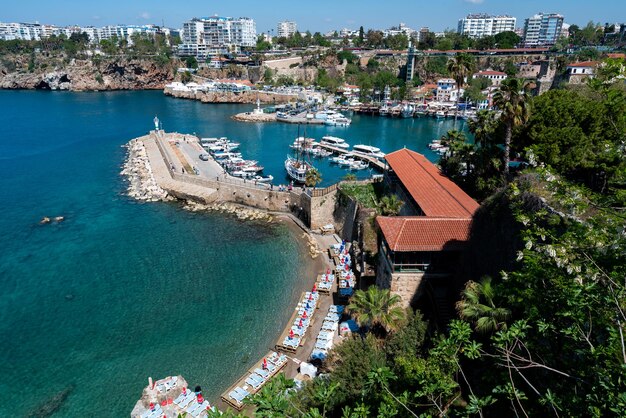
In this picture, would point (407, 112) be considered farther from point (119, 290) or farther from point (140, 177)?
point (119, 290)

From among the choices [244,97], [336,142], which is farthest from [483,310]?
[244,97]

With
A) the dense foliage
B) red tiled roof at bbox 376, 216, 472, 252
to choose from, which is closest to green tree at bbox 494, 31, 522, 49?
red tiled roof at bbox 376, 216, 472, 252

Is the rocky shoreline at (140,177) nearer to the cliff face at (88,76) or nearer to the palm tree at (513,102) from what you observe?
the palm tree at (513,102)

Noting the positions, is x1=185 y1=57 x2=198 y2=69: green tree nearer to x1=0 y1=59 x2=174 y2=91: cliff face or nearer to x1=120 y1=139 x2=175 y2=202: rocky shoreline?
x1=0 y1=59 x2=174 y2=91: cliff face

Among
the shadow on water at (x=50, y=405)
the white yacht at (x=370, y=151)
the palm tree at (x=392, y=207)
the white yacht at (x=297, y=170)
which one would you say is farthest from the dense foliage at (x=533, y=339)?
the white yacht at (x=370, y=151)

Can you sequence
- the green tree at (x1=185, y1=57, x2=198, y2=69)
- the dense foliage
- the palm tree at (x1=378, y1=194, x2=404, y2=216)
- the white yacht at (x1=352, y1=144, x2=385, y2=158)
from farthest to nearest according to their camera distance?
the green tree at (x1=185, y1=57, x2=198, y2=69), the white yacht at (x1=352, y1=144, x2=385, y2=158), the palm tree at (x1=378, y1=194, x2=404, y2=216), the dense foliage

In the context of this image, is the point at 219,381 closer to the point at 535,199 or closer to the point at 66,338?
the point at 66,338

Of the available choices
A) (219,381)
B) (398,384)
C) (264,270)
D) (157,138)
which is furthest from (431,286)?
(157,138)
